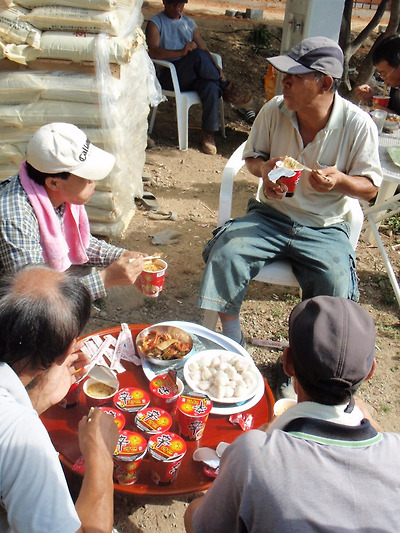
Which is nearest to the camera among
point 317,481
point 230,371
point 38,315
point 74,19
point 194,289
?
point 317,481

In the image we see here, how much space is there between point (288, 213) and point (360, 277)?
161 centimetres

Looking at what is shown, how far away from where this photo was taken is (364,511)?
4.24 feet

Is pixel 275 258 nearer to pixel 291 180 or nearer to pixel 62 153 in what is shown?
pixel 291 180

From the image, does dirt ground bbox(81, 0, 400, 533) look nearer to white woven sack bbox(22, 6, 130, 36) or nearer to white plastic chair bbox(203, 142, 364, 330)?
white plastic chair bbox(203, 142, 364, 330)

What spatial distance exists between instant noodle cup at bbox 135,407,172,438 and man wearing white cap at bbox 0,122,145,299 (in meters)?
0.81

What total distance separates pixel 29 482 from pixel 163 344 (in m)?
1.21

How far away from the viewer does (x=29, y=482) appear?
140 cm

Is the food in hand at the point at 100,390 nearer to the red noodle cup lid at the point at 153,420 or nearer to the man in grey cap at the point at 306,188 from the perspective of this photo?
the red noodle cup lid at the point at 153,420

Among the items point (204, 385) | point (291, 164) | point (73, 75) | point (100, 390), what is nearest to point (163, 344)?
point (204, 385)

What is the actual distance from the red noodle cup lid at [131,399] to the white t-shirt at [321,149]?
1.67 m

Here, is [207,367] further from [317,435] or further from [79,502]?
[317,435]

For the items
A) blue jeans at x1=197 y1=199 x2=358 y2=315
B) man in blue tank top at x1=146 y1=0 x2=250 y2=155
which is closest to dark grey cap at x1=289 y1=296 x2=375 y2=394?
blue jeans at x1=197 y1=199 x2=358 y2=315

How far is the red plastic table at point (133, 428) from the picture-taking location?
2.02 metres

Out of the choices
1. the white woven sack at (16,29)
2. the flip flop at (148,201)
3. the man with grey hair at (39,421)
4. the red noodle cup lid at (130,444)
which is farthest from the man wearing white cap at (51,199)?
the flip flop at (148,201)
